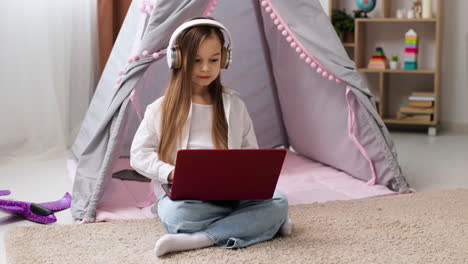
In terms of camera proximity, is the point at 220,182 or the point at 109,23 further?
the point at 109,23

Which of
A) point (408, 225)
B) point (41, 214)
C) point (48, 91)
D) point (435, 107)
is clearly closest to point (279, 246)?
point (408, 225)

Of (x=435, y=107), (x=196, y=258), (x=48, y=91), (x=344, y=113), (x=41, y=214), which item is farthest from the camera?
(x=435, y=107)

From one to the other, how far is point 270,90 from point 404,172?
0.67 meters

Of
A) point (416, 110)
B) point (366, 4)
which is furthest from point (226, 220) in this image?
point (366, 4)

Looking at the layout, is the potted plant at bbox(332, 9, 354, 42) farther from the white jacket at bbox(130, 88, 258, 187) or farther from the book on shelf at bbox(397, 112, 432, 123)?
the white jacket at bbox(130, 88, 258, 187)

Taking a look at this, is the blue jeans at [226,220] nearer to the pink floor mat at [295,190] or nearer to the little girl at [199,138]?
the little girl at [199,138]

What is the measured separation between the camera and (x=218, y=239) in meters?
1.80

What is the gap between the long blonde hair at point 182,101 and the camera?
187 cm

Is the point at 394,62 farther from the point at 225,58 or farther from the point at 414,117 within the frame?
the point at 225,58

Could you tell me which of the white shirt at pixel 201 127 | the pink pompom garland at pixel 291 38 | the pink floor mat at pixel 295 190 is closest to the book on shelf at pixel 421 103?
the pink floor mat at pixel 295 190

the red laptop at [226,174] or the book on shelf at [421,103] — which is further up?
the red laptop at [226,174]

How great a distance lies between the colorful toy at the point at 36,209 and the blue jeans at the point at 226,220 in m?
0.46

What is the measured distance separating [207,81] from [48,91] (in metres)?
1.42

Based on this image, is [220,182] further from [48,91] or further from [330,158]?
[48,91]
